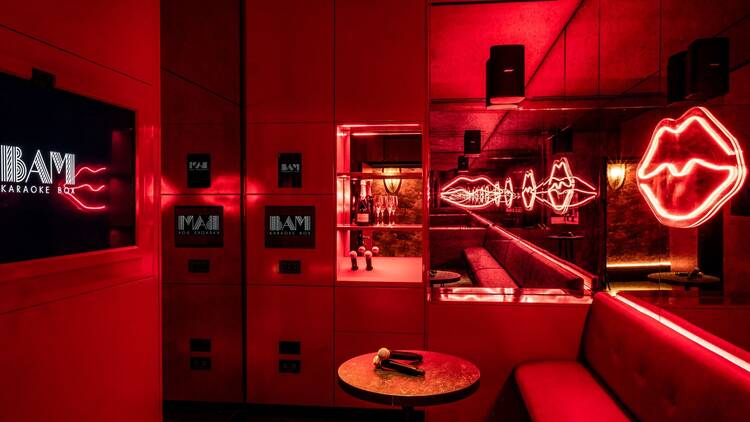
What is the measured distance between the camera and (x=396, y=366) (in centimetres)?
256

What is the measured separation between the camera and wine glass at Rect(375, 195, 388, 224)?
4.08 m

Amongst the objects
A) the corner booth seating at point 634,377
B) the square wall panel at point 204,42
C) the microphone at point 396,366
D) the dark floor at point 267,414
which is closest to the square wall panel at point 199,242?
the square wall panel at point 204,42

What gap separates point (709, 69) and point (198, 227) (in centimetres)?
412

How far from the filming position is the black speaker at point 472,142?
510 centimetres

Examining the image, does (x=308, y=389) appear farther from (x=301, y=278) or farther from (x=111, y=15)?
(x=111, y=15)

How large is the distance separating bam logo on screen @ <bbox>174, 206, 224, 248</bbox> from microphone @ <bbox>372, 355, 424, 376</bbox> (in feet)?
6.09

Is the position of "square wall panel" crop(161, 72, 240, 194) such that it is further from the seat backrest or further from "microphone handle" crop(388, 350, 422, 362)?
the seat backrest

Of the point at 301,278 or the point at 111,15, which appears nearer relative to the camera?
the point at 111,15

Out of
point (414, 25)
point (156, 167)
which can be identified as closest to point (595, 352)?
point (414, 25)

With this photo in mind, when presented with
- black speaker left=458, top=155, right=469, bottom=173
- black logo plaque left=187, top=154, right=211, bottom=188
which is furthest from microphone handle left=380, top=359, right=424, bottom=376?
black speaker left=458, top=155, right=469, bottom=173

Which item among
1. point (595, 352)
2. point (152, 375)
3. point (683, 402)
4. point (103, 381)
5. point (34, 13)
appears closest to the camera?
point (34, 13)

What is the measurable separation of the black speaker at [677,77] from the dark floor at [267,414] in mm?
3314

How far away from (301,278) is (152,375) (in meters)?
1.61

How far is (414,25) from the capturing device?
3.71 metres
